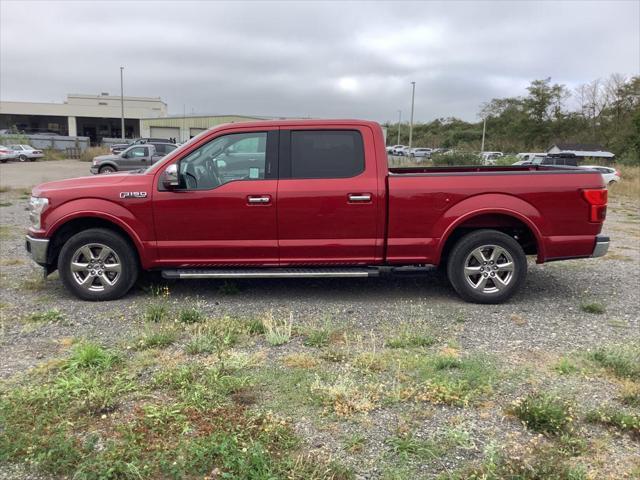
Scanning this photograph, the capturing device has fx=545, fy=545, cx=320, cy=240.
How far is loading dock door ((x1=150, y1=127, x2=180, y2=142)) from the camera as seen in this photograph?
2960 inches

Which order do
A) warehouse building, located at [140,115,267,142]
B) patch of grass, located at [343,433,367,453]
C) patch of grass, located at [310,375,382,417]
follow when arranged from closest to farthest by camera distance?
patch of grass, located at [343,433,367,453] < patch of grass, located at [310,375,382,417] < warehouse building, located at [140,115,267,142]

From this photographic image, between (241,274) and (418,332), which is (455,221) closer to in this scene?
(418,332)

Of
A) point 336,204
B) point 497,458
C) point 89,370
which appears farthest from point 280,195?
point 497,458

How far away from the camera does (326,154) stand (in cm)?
591

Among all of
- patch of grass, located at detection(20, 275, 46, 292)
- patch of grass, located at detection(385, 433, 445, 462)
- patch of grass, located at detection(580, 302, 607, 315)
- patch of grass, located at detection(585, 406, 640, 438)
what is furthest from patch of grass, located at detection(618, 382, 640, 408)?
patch of grass, located at detection(20, 275, 46, 292)

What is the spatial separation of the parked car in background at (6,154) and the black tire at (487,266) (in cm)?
4264

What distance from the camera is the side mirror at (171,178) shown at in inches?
224

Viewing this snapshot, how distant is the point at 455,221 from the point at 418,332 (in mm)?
1423

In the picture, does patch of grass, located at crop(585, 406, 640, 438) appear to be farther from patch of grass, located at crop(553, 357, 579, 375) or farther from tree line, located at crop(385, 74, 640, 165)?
tree line, located at crop(385, 74, 640, 165)

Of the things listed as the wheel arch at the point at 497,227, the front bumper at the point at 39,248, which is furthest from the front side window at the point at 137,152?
the wheel arch at the point at 497,227

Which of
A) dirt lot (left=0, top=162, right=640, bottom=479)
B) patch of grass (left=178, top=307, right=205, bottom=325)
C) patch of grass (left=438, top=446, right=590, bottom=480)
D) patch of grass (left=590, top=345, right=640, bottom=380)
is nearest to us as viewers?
patch of grass (left=438, top=446, right=590, bottom=480)

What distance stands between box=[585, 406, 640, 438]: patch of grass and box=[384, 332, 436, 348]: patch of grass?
150cm

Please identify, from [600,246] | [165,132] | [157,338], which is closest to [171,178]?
[157,338]

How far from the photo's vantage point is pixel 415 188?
5762 millimetres
